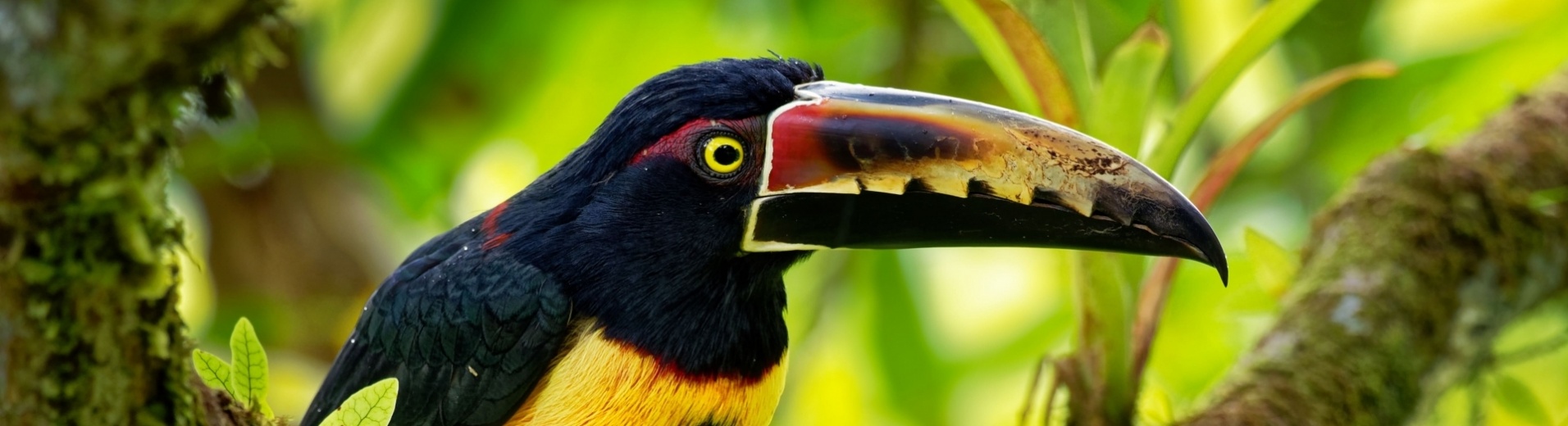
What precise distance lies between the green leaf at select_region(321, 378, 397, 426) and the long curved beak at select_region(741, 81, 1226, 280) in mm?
737

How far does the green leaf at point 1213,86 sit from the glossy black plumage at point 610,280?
24.9 inches

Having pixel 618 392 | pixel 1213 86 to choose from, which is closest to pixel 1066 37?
pixel 1213 86

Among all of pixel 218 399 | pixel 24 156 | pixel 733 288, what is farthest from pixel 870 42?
pixel 24 156

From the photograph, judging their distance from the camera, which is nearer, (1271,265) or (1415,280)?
(1415,280)

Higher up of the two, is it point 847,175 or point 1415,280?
point 847,175

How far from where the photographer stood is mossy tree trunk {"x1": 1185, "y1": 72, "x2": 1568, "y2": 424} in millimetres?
2248

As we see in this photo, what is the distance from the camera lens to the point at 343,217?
452 centimetres

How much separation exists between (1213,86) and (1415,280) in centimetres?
64

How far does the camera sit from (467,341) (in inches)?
76.2

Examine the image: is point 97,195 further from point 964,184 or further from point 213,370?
point 964,184

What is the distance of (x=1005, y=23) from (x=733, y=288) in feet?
2.00

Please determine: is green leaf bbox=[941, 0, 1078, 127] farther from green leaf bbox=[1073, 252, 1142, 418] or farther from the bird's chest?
the bird's chest

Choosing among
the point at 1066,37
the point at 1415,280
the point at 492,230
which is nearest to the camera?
the point at 492,230

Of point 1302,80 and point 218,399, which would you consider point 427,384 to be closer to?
Result: point 218,399
